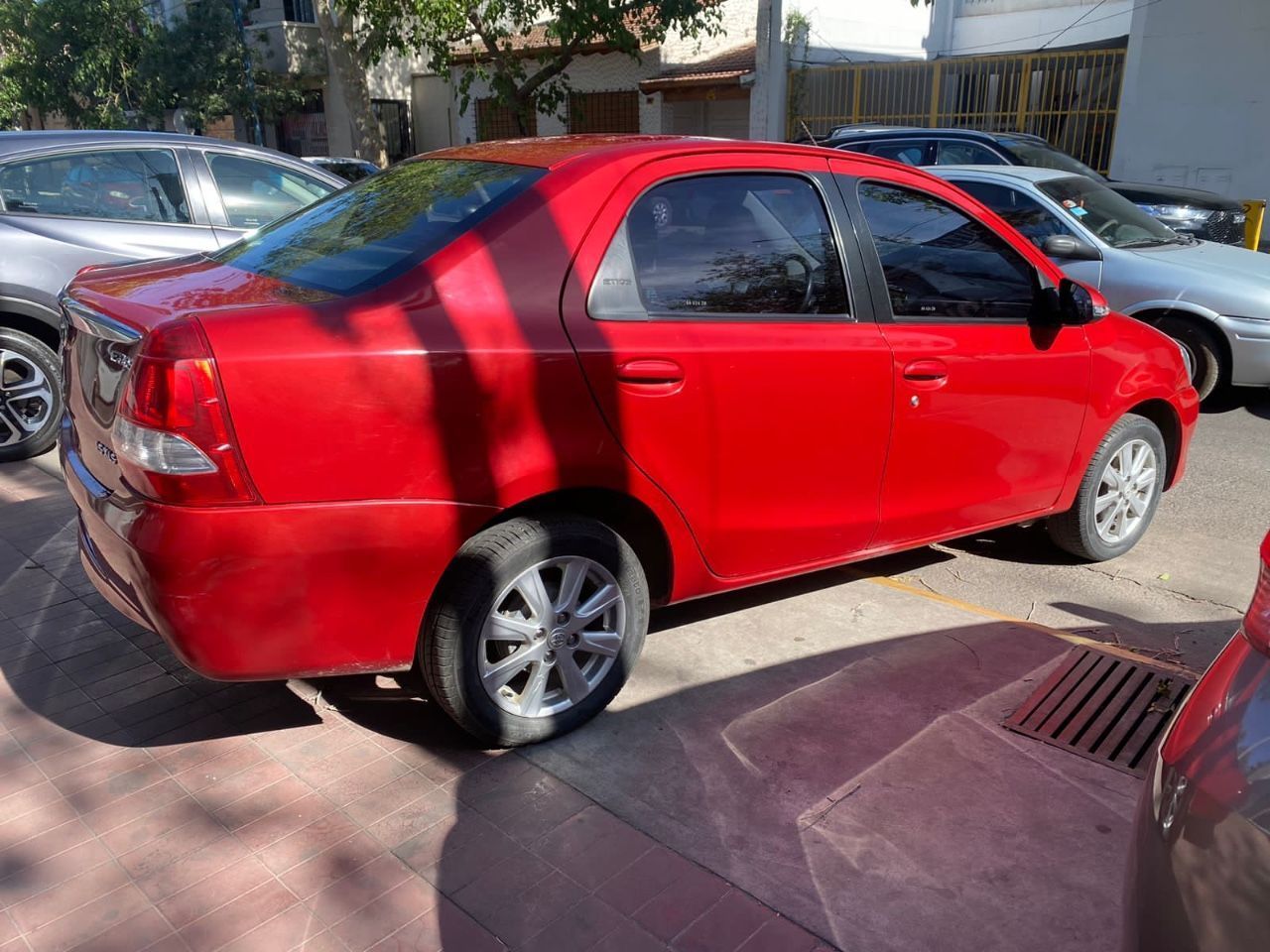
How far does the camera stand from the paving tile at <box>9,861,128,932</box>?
2695mm

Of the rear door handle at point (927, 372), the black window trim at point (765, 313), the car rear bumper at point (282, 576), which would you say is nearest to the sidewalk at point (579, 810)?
the car rear bumper at point (282, 576)

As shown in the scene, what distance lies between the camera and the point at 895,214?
160 inches

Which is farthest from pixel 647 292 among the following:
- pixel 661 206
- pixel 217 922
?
pixel 217 922

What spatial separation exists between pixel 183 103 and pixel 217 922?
27166 millimetres

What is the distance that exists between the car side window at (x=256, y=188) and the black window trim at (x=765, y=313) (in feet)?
12.5

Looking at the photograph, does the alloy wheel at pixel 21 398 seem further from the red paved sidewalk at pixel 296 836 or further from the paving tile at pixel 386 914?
the paving tile at pixel 386 914

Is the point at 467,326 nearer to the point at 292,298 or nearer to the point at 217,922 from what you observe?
the point at 292,298

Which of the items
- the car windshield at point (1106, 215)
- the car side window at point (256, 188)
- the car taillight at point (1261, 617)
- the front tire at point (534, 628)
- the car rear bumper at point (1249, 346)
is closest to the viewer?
the car taillight at point (1261, 617)

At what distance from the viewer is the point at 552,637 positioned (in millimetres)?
3375

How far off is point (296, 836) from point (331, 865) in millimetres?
176

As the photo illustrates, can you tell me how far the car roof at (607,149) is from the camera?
3514mm

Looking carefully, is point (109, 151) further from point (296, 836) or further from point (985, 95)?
point (985, 95)

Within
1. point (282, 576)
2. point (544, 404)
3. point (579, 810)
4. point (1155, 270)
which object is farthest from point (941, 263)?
point (1155, 270)

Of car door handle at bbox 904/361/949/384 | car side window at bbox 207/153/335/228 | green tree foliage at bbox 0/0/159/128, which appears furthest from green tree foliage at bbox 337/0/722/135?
car door handle at bbox 904/361/949/384
